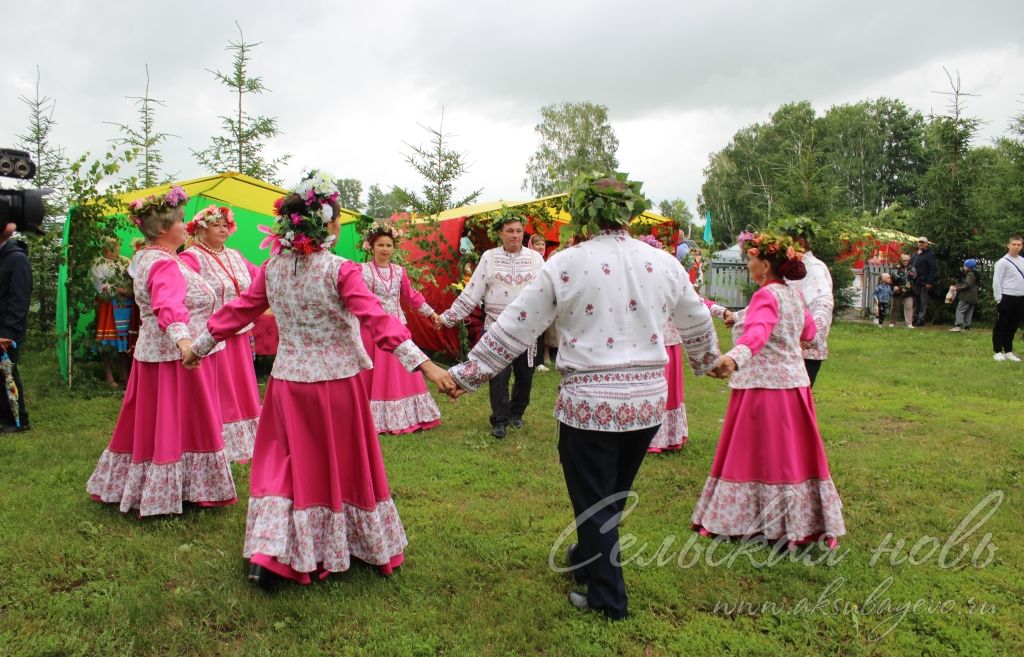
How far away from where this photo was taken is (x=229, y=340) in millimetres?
5762

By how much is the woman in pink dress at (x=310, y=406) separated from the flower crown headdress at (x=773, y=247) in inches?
87.1

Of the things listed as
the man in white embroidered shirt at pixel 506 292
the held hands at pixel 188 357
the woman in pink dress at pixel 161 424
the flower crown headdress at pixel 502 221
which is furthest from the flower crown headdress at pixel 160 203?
the flower crown headdress at pixel 502 221

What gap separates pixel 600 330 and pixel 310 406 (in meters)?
1.50

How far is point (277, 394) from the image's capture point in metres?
3.51

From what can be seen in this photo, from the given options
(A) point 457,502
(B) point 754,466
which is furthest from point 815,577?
(A) point 457,502

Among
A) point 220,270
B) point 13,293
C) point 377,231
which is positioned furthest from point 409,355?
point 13,293

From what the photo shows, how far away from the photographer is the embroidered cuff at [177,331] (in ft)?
13.0

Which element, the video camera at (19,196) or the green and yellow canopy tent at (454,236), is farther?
the green and yellow canopy tent at (454,236)

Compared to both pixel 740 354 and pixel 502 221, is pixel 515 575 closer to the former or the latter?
pixel 740 354

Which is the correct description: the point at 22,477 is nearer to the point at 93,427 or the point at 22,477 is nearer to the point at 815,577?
the point at 93,427

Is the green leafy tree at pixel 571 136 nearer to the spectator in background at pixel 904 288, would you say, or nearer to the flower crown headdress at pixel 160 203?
the spectator in background at pixel 904 288

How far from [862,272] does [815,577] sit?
683 inches

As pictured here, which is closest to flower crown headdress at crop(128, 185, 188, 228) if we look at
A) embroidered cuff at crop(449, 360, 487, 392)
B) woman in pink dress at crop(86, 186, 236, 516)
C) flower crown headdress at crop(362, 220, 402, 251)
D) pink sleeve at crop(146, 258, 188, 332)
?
woman in pink dress at crop(86, 186, 236, 516)

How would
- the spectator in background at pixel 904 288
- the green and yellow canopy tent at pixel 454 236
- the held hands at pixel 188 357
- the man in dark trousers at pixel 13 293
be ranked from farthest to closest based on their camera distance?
the spectator in background at pixel 904 288, the green and yellow canopy tent at pixel 454 236, the man in dark trousers at pixel 13 293, the held hands at pixel 188 357
